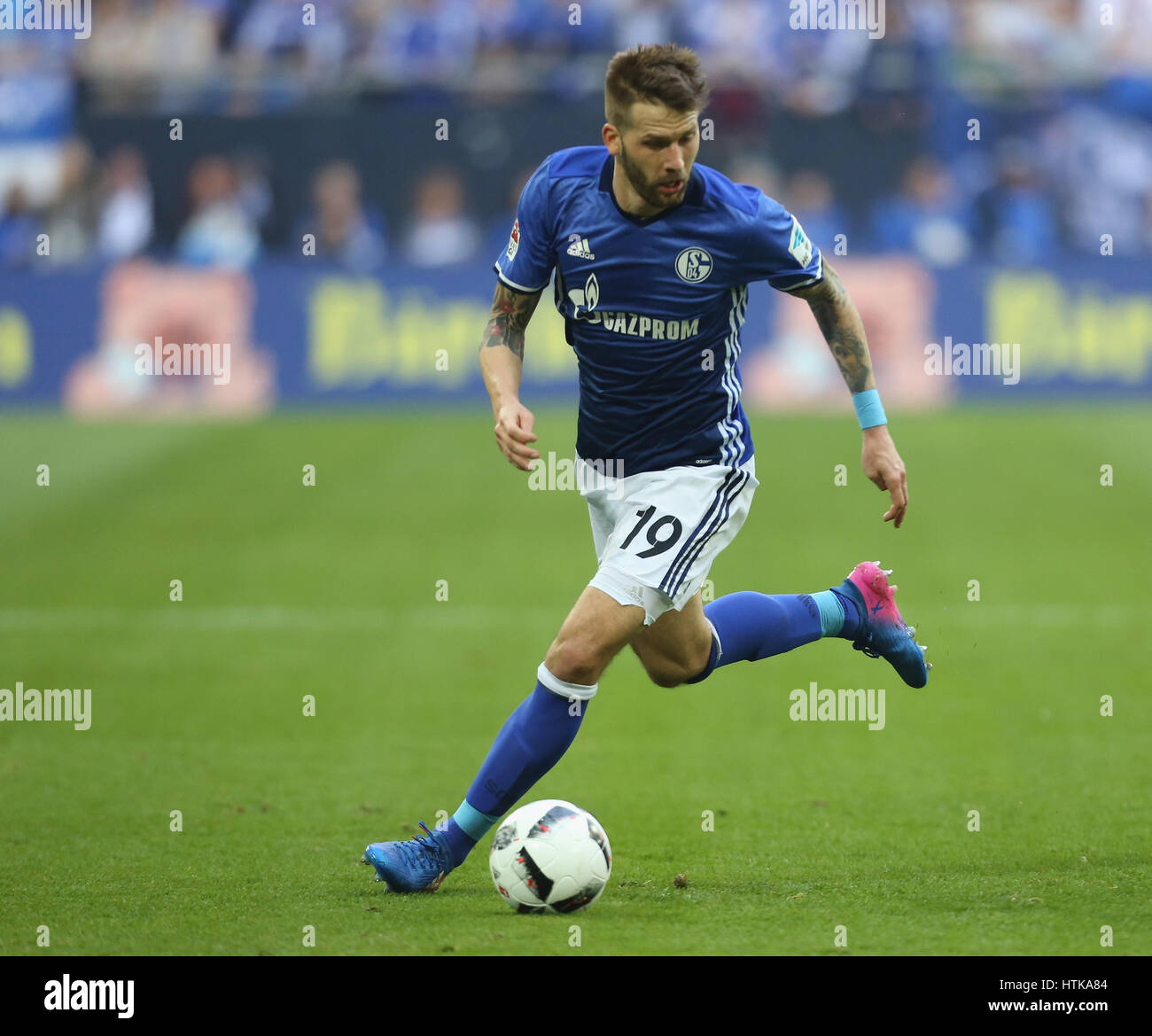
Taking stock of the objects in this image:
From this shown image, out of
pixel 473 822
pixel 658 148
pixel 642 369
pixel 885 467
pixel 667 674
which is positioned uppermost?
pixel 658 148

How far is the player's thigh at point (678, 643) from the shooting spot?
16.1ft

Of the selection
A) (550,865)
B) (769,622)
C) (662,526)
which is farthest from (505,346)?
(550,865)

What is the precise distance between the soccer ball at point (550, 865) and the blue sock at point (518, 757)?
0.17 meters

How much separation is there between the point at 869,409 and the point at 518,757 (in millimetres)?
1471

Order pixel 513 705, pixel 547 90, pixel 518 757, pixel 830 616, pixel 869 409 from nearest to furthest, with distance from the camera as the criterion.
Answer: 1. pixel 518 757
2. pixel 869 409
3. pixel 830 616
4. pixel 513 705
5. pixel 547 90

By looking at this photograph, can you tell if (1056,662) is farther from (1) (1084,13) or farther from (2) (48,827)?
(1) (1084,13)

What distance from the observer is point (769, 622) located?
528 centimetres

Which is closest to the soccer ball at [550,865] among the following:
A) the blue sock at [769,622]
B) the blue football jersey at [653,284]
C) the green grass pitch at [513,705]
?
the green grass pitch at [513,705]

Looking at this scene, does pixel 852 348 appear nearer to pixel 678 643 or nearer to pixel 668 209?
pixel 668 209

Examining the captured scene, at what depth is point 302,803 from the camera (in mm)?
5691

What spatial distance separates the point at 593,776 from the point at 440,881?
1.56 metres

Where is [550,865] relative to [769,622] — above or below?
below

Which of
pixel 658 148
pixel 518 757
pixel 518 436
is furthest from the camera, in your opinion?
pixel 518 757

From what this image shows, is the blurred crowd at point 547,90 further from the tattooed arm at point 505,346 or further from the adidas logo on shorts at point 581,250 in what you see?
the adidas logo on shorts at point 581,250
